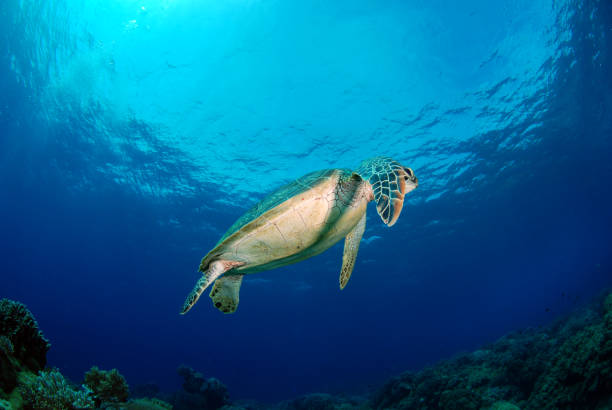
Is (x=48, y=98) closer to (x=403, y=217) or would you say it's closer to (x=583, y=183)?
(x=403, y=217)

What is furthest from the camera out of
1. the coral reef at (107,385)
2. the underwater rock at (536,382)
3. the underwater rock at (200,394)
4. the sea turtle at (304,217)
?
the underwater rock at (200,394)

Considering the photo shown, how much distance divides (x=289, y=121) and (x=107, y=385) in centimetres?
1266

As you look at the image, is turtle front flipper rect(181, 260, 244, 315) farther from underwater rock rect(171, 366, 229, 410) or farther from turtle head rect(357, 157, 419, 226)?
underwater rock rect(171, 366, 229, 410)

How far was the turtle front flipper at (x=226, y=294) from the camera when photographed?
4.20 metres

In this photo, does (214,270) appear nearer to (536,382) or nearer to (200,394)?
(536,382)

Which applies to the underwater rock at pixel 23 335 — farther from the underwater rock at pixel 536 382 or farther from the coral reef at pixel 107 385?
the underwater rock at pixel 536 382

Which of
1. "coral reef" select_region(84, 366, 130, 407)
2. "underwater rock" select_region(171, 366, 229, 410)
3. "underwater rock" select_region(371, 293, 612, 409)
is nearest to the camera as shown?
"underwater rock" select_region(371, 293, 612, 409)

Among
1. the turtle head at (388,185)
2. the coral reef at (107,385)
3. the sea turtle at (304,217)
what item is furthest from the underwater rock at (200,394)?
the turtle head at (388,185)

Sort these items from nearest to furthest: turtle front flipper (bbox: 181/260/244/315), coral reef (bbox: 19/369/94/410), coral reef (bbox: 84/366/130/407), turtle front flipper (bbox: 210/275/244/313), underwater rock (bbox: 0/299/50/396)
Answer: coral reef (bbox: 19/369/94/410)
underwater rock (bbox: 0/299/50/396)
turtle front flipper (bbox: 181/260/244/315)
turtle front flipper (bbox: 210/275/244/313)
coral reef (bbox: 84/366/130/407)

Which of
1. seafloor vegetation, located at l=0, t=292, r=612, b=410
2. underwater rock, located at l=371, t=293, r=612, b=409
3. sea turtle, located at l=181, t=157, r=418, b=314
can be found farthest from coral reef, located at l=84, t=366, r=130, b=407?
underwater rock, located at l=371, t=293, r=612, b=409

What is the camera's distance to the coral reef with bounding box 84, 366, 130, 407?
435cm

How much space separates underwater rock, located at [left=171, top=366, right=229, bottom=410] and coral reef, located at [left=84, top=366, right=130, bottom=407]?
536 cm

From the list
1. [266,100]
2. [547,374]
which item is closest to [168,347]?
[266,100]

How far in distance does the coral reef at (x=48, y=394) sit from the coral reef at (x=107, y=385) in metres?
2.02
